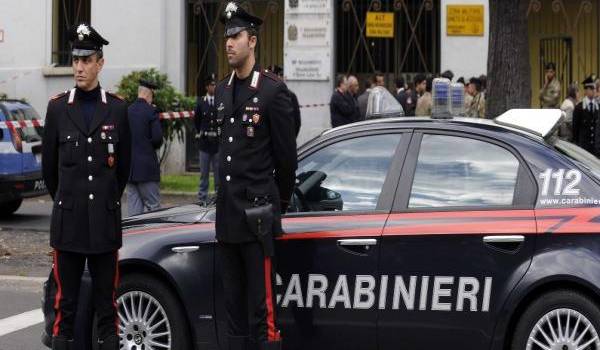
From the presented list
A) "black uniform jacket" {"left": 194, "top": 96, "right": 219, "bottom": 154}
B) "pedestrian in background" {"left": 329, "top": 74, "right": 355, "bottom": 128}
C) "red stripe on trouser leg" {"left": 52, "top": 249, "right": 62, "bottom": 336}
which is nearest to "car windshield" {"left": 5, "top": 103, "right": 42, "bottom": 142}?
"black uniform jacket" {"left": 194, "top": 96, "right": 219, "bottom": 154}

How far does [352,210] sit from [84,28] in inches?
71.4

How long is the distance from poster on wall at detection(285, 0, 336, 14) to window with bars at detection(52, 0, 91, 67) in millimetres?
4312

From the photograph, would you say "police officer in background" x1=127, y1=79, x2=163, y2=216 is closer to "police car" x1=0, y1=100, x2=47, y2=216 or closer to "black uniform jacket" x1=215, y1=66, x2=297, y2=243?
"police car" x1=0, y1=100, x2=47, y2=216

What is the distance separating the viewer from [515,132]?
6367 millimetres

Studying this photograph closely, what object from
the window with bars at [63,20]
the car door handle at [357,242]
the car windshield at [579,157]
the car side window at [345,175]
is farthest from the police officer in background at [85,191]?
the window with bars at [63,20]

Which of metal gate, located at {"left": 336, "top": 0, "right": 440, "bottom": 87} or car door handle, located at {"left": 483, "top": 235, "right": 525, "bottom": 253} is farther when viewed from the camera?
metal gate, located at {"left": 336, "top": 0, "right": 440, "bottom": 87}

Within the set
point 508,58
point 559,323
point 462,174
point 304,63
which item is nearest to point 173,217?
point 462,174

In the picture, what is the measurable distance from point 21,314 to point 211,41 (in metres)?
13.1

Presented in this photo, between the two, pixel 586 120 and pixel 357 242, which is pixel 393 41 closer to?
pixel 586 120

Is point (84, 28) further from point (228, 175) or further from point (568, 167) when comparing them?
point (568, 167)

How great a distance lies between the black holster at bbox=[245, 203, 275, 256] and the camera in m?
5.93

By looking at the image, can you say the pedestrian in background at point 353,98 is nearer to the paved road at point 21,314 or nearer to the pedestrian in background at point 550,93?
the pedestrian in background at point 550,93

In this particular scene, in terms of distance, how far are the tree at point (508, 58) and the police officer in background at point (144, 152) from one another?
3.80 meters

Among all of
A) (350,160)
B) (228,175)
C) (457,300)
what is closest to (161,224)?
(228,175)
